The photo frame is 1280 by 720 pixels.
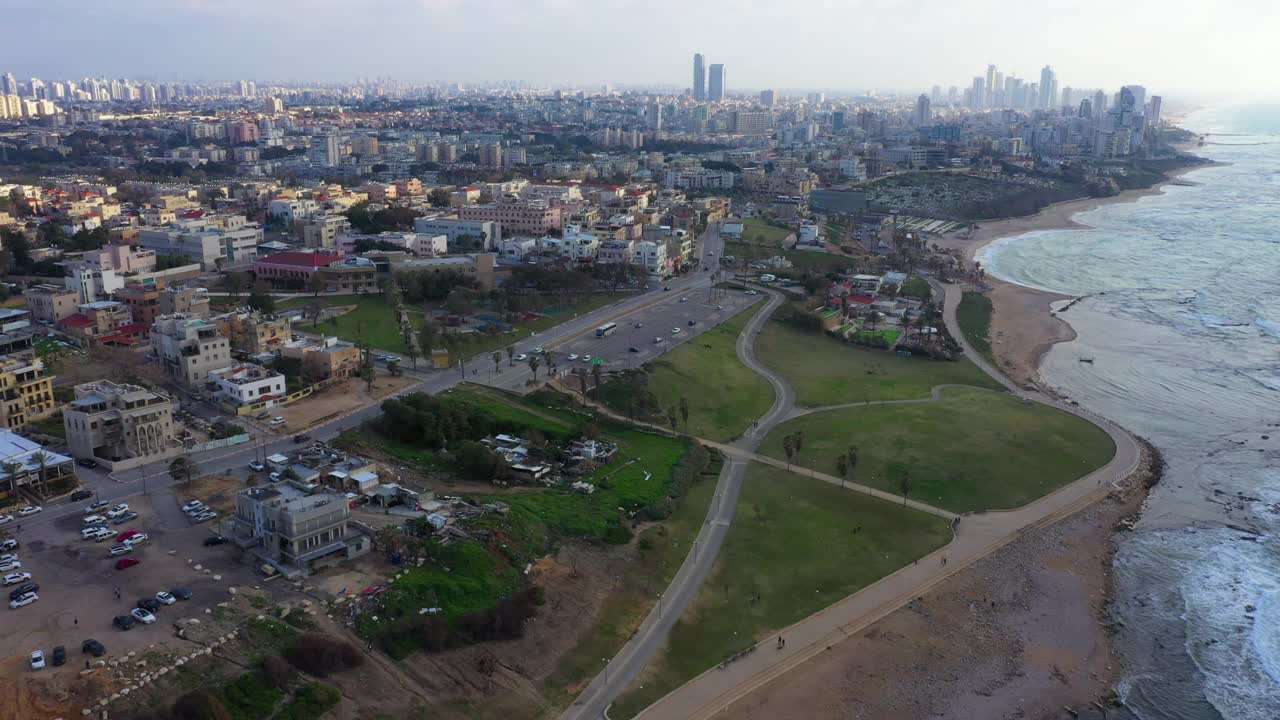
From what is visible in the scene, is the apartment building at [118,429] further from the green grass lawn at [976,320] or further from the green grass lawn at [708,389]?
the green grass lawn at [976,320]

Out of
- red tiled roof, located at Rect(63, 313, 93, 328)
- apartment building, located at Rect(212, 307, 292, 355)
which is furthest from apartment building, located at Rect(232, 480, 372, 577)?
red tiled roof, located at Rect(63, 313, 93, 328)

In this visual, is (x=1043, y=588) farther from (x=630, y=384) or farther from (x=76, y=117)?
(x=76, y=117)

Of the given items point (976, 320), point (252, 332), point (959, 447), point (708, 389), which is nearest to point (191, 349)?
point (252, 332)

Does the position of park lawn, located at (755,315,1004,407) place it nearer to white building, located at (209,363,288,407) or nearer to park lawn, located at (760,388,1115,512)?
park lawn, located at (760,388,1115,512)

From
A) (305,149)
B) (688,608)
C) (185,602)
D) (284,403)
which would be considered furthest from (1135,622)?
(305,149)

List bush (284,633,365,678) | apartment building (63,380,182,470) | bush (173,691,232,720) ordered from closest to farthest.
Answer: bush (173,691,232,720), bush (284,633,365,678), apartment building (63,380,182,470)

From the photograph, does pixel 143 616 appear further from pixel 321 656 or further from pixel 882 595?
pixel 882 595

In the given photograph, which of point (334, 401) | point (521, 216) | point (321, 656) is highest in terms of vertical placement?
point (521, 216)
